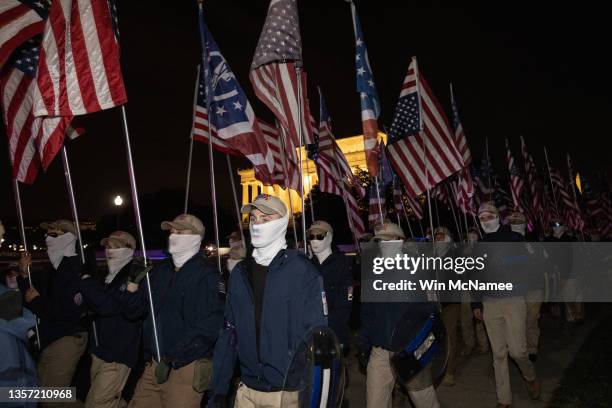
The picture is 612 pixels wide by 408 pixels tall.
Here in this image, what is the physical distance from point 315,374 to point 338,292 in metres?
2.78

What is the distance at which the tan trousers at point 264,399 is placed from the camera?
2926 millimetres

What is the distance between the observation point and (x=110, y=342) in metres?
4.27

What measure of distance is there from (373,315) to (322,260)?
1.58m

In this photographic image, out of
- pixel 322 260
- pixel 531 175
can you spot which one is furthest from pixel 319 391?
pixel 531 175

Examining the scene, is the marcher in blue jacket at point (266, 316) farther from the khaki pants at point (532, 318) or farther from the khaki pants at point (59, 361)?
the khaki pants at point (532, 318)

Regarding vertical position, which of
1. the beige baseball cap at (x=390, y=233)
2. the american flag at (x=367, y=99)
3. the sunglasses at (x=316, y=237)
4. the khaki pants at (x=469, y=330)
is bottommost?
the khaki pants at (x=469, y=330)

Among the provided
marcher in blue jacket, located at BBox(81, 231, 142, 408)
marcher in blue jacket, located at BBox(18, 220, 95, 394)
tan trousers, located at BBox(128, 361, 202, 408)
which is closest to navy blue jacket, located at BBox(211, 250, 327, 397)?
tan trousers, located at BBox(128, 361, 202, 408)

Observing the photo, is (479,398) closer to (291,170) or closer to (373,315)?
(373,315)

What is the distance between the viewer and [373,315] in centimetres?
456

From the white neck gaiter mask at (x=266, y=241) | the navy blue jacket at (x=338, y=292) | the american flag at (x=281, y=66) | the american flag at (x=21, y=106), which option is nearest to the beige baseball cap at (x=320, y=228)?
the navy blue jacket at (x=338, y=292)

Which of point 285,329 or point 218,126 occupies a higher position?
point 218,126

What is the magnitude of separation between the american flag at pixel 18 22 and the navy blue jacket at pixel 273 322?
3560 mm

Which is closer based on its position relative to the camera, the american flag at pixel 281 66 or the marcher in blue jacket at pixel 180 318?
the marcher in blue jacket at pixel 180 318

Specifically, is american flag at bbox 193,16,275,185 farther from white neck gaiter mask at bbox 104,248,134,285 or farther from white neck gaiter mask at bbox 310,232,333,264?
white neck gaiter mask at bbox 104,248,134,285
